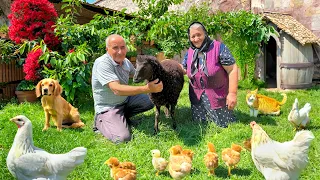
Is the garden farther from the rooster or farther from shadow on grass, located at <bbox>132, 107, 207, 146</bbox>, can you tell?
the rooster

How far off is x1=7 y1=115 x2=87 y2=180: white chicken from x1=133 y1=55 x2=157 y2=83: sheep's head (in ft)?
5.17

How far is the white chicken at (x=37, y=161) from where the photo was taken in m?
2.82

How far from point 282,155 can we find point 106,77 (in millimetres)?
2701

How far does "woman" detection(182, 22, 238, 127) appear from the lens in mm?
4895

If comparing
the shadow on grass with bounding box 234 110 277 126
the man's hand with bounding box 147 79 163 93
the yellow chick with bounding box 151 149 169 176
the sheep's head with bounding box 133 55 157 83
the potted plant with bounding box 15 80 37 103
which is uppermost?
the sheep's head with bounding box 133 55 157 83

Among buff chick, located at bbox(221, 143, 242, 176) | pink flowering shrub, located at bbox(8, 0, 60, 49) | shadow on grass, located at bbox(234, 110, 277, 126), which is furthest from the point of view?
pink flowering shrub, located at bbox(8, 0, 60, 49)

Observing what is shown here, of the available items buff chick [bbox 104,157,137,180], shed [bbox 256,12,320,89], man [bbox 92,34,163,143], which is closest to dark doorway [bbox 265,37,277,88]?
shed [bbox 256,12,320,89]

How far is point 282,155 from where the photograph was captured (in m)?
2.92

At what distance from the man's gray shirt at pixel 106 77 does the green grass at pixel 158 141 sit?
0.53m

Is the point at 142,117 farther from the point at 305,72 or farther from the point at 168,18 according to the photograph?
the point at 305,72

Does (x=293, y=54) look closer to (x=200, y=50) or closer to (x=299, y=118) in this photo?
(x=299, y=118)

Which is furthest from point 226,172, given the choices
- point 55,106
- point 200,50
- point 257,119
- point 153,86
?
point 55,106

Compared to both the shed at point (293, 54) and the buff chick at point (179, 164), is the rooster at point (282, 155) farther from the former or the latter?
the shed at point (293, 54)

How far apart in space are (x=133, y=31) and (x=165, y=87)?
102 inches
